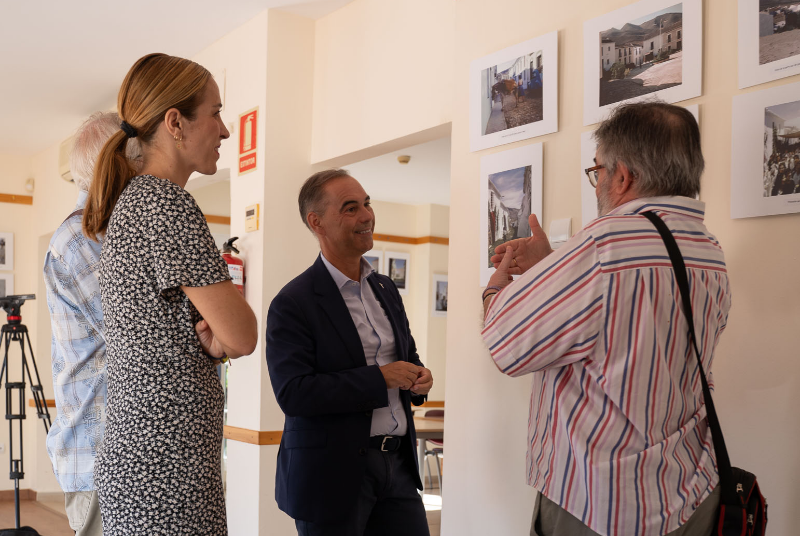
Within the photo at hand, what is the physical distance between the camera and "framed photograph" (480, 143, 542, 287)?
240 cm

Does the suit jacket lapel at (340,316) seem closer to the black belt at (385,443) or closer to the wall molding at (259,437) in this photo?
the black belt at (385,443)

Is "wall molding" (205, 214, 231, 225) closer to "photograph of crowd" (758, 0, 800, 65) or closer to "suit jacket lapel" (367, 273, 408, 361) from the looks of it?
"suit jacket lapel" (367, 273, 408, 361)

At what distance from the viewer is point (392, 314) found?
2316mm

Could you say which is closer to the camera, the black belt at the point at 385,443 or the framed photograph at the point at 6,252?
the black belt at the point at 385,443

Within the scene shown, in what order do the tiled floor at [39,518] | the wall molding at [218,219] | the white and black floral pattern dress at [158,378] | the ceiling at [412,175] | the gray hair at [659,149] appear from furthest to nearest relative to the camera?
1. the wall molding at [218,219]
2. the ceiling at [412,175]
3. the tiled floor at [39,518]
4. the gray hair at [659,149]
5. the white and black floral pattern dress at [158,378]

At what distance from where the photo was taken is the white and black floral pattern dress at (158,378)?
4.35 ft

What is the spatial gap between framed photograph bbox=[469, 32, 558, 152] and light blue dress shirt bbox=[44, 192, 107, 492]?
4.48 ft

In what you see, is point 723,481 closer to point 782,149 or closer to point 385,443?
point 782,149

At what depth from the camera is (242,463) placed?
4148mm

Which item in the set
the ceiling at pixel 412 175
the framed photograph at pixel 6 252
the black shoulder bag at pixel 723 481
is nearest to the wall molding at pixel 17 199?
the framed photograph at pixel 6 252

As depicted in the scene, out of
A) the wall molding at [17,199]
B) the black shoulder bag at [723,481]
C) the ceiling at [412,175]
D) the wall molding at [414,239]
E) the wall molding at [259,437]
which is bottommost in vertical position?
the wall molding at [259,437]

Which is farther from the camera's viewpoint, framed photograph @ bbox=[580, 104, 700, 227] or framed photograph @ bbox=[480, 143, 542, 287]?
framed photograph @ bbox=[480, 143, 542, 287]

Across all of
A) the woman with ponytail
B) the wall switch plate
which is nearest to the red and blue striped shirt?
the woman with ponytail

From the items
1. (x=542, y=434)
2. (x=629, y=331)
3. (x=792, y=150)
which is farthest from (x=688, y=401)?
(x=792, y=150)
